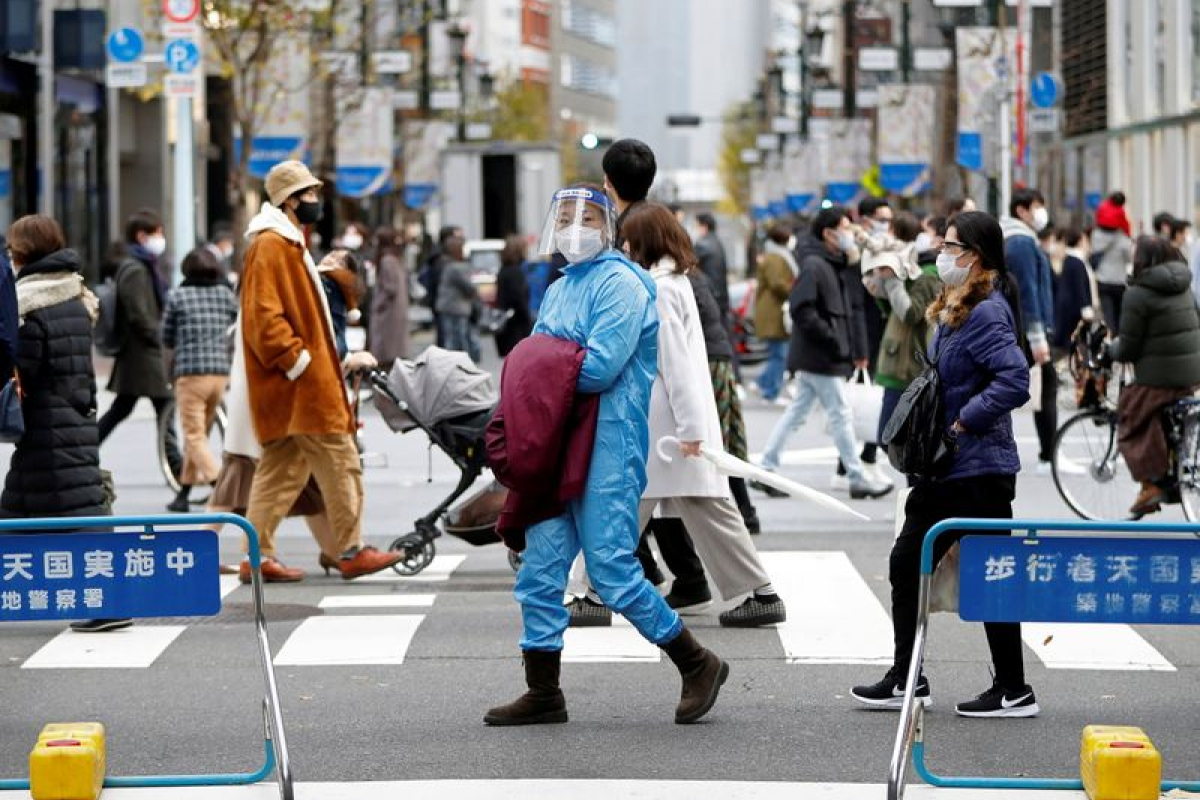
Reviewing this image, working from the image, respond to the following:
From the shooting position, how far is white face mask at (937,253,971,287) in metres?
8.32

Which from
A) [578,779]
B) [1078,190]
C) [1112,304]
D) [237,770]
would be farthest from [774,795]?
[1078,190]

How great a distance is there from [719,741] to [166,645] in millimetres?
3072

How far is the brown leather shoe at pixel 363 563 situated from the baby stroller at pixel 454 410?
39 centimetres

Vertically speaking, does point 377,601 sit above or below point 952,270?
below

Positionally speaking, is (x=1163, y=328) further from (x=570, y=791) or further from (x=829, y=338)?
(x=570, y=791)

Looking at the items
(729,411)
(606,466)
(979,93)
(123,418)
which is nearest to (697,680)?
(606,466)

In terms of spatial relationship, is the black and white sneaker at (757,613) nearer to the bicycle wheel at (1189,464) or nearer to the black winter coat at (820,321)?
the bicycle wheel at (1189,464)

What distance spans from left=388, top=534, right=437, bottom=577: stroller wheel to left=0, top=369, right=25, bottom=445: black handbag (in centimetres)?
249

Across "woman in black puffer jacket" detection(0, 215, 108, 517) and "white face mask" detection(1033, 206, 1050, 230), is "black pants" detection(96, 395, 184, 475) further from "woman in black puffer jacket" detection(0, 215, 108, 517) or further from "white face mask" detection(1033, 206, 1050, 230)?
"white face mask" detection(1033, 206, 1050, 230)

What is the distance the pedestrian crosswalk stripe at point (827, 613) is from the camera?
9.71 m

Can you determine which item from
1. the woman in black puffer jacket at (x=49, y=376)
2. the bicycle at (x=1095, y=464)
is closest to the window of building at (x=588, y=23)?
the bicycle at (x=1095, y=464)

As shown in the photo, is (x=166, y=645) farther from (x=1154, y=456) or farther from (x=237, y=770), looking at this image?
(x=1154, y=456)

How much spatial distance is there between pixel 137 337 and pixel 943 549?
8441 mm

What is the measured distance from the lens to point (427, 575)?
12.3 metres
